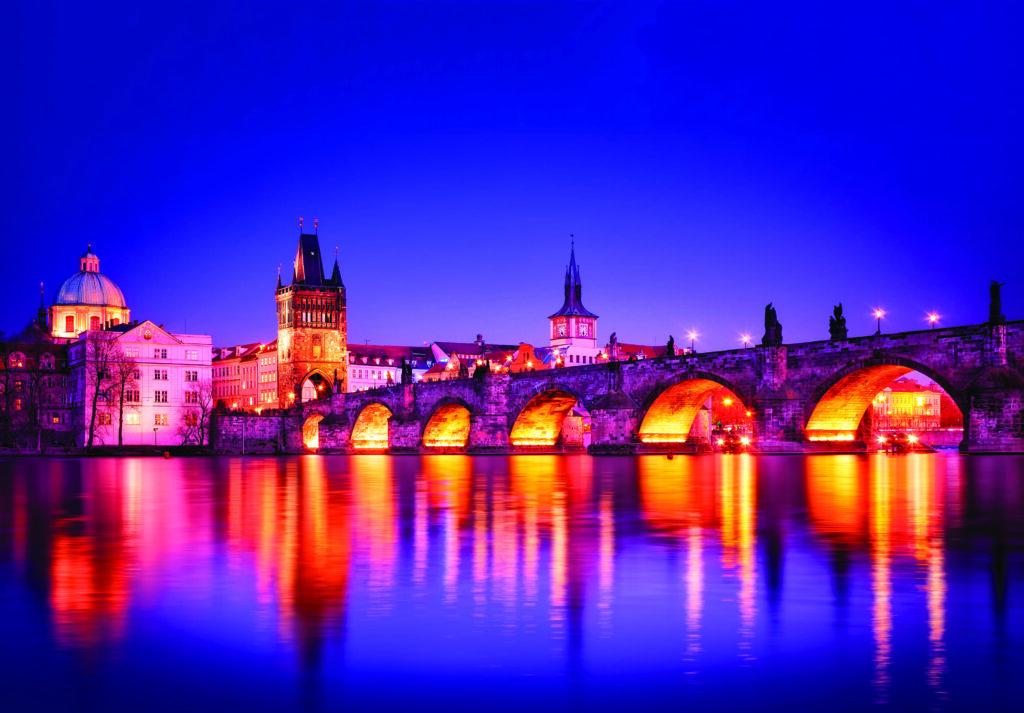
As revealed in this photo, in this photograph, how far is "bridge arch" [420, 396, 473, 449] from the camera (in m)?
78.9

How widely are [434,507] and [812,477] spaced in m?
13.0

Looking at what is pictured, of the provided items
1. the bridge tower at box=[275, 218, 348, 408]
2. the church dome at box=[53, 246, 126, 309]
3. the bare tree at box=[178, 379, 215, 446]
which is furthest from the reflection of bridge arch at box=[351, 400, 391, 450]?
the church dome at box=[53, 246, 126, 309]

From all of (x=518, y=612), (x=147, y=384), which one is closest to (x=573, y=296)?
(x=147, y=384)

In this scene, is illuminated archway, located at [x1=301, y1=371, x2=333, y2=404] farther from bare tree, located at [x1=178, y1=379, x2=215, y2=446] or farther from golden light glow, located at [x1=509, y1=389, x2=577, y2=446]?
golden light glow, located at [x1=509, y1=389, x2=577, y2=446]

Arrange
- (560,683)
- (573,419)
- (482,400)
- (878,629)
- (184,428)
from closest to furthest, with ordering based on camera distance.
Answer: (560,683) → (878,629) → (482,400) → (184,428) → (573,419)

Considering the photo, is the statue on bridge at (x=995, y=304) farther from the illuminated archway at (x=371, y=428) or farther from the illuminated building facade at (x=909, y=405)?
the illuminated building facade at (x=909, y=405)

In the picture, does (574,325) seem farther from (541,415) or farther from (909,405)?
(541,415)

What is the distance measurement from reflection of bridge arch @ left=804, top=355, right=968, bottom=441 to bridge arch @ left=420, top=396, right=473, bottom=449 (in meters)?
36.4

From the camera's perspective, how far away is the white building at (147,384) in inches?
3834

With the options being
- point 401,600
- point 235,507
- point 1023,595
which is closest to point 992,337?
point 235,507

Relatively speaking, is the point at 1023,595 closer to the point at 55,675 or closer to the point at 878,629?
the point at 878,629

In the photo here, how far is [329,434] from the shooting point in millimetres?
95500

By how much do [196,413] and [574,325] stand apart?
262 ft

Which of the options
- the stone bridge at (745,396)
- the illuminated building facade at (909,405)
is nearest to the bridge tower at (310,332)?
the stone bridge at (745,396)
